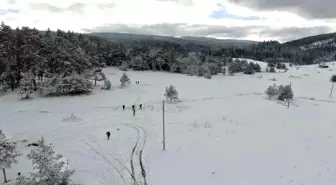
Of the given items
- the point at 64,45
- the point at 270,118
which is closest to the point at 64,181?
the point at 270,118

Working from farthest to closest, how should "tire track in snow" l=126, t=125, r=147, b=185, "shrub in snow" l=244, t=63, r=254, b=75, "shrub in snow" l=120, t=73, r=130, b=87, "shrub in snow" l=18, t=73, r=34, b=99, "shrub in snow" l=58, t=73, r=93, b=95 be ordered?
"shrub in snow" l=244, t=63, r=254, b=75, "shrub in snow" l=120, t=73, r=130, b=87, "shrub in snow" l=58, t=73, r=93, b=95, "shrub in snow" l=18, t=73, r=34, b=99, "tire track in snow" l=126, t=125, r=147, b=185

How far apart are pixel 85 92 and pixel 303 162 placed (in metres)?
39.8

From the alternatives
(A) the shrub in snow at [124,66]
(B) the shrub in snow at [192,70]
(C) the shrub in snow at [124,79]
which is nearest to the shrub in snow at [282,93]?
(C) the shrub in snow at [124,79]

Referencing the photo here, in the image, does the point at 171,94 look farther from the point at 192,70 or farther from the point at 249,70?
the point at 249,70

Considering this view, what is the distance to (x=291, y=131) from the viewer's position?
35188 mm

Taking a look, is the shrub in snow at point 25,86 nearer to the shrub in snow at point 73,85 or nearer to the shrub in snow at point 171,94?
the shrub in snow at point 73,85

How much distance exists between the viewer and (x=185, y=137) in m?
30.3

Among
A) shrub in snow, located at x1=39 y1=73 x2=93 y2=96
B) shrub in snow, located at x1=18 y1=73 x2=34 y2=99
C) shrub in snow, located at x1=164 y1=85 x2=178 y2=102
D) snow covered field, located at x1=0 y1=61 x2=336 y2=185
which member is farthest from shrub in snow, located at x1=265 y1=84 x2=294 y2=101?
shrub in snow, located at x1=18 y1=73 x2=34 y2=99

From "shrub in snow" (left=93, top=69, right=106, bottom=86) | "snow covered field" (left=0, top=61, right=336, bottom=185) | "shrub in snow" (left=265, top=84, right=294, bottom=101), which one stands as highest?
"shrub in snow" (left=93, top=69, right=106, bottom=86)

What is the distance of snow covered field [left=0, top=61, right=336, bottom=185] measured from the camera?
21570 millimetres

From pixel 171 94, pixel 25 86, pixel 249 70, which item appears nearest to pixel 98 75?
pixel 25 86

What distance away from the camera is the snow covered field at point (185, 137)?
21.6 metres

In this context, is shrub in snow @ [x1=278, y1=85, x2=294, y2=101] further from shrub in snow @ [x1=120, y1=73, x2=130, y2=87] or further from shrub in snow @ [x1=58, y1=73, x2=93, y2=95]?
shrub in snow @ [x1=58, y1=73, x2=93, y2=95]

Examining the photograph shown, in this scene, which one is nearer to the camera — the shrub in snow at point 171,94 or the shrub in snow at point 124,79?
the shrub in snow at point 171,94
